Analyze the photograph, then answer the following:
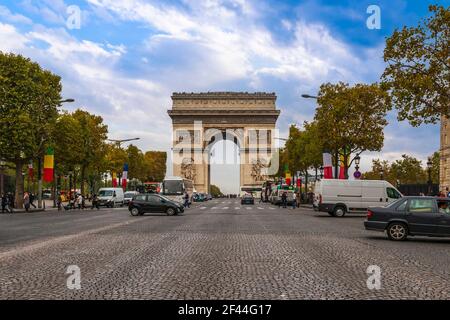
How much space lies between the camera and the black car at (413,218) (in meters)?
19.0

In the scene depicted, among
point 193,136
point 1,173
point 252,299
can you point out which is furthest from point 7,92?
point 193,136

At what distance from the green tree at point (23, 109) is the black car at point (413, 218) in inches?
1193

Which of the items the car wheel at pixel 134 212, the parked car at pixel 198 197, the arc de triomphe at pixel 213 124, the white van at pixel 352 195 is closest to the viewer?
the white van at pixel 352 195

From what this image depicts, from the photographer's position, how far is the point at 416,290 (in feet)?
30.5

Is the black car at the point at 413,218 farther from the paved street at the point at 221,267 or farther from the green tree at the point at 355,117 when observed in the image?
the green tree at the point at 355,117

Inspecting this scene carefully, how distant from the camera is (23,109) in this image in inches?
1764

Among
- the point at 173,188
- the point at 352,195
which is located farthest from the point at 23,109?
the point at 352,195

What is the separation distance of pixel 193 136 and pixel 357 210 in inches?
2842

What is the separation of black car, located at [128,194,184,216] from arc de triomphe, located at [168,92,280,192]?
67.2 m

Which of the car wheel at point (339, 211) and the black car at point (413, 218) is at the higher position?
the black car at point (413, 218)

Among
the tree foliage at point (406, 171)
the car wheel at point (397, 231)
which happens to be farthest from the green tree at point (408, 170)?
the car wheel at point (397, 231)

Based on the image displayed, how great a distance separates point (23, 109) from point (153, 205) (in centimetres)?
1329

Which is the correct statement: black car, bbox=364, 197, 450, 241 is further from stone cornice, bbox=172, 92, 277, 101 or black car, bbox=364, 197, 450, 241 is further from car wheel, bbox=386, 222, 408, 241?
stone cornice, bbox=172, 92, 277, 101

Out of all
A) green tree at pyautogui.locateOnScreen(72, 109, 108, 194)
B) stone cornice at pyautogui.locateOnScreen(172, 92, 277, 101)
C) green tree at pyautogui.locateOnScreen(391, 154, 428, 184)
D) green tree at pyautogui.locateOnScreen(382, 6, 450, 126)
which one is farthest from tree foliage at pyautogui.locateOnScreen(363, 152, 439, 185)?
green tree at pyautogui.locateOnScreen(382, 6, 450, 126)
